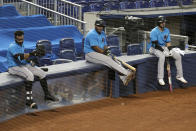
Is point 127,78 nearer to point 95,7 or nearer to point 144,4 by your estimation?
point 95,7

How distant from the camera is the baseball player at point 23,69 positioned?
7745 mm

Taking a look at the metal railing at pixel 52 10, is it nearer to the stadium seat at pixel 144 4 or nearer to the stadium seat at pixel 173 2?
the stadium seat at pixel 144 4

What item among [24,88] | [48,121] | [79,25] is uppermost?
[79,25]

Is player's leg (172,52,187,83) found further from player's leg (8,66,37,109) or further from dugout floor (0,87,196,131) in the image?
player's leg (8,66,37,109)

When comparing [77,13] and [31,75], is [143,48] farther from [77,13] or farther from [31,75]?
[31,75]

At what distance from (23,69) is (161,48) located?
3.56m

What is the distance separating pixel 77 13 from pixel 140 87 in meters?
6.56

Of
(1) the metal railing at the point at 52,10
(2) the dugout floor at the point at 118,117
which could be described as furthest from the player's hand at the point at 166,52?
(1) the metal railing at the point at 52,10

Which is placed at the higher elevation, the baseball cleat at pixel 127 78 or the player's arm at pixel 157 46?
the player's arm at pixel 157 46

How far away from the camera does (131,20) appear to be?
15492 mm

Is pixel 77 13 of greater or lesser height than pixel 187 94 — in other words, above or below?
above

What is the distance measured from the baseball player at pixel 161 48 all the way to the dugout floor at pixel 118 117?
2.91ft

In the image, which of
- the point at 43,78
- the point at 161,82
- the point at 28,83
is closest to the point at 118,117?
the point at 43,78

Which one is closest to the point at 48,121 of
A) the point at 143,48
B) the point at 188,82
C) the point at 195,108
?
the point at 195,108
